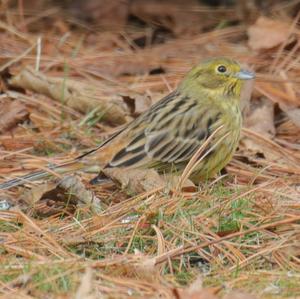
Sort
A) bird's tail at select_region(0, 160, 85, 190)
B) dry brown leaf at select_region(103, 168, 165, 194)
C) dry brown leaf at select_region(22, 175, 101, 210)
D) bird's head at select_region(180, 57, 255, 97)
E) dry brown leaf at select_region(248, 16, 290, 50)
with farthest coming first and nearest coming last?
1. dry brown leaf at select_region(248, 16, 290, 50)
2. bird's head at select_region(180, 57, 255, 97)
3. bird's tail at select_region(0, 160, 85, 190)
4. dry brown leaf at select_region(103, 168, 165, 194)
5. dry brown leaf at select_region(22, 175, 101, 210)

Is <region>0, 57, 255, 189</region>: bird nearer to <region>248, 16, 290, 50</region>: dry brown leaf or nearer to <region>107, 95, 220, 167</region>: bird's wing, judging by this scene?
<region>107, 95, 220, 167</region>: bird's wing

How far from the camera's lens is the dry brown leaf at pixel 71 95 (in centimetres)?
696

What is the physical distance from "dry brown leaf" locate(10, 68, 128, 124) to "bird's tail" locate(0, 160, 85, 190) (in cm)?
106

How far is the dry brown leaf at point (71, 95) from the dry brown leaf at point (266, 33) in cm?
170

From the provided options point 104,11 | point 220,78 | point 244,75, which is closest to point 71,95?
point 220,78

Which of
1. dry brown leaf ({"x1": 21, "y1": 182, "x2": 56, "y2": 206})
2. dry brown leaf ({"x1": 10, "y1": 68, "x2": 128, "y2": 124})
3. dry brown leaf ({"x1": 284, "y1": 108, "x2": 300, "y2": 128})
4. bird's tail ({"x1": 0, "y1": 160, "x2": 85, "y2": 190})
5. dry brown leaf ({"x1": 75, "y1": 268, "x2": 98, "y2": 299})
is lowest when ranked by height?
dry brown leaf ({"x1": 10, "y1": 68, "x2": 128, "y2": 124})

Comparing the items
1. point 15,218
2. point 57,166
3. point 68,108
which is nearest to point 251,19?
point 68,108

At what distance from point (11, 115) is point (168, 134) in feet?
3.76

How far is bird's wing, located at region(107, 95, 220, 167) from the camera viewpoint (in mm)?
5973

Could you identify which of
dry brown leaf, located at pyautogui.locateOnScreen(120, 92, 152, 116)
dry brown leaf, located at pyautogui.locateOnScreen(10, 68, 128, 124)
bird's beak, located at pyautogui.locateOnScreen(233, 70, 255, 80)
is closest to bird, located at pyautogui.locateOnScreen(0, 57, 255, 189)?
bird's beak, located at pyautogui.locateOnScreen(233, 70, 255, 80)

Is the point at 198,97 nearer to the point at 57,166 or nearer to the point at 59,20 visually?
the point at 57,166

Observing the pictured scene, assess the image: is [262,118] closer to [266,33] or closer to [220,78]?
[220,78]

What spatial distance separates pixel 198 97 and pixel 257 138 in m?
0.53

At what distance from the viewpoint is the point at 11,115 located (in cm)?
658
